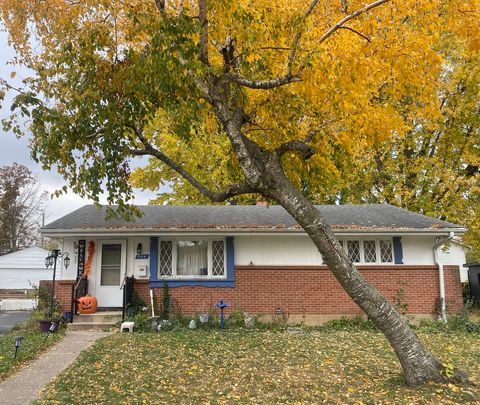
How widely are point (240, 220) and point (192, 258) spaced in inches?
73.6

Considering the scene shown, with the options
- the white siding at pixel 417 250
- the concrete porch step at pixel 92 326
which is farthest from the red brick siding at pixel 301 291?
the concrete porch step at pixel 92 326

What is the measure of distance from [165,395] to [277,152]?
3.81 m

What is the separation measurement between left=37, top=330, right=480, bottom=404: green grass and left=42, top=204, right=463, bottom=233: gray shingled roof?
3211 millimetres

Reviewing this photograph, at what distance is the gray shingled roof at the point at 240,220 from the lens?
40.5 ft

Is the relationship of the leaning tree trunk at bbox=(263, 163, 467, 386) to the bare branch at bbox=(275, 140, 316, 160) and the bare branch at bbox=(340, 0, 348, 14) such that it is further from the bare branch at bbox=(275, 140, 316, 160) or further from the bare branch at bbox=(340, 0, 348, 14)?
the bare branch at bbox=(340, 0, 348, 14)

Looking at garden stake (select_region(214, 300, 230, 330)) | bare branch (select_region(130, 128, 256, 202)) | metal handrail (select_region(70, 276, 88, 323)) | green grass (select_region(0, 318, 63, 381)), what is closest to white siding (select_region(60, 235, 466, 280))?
metal handrail (select_region(70, 276, 88, 323))

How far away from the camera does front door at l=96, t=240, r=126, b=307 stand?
12.7m

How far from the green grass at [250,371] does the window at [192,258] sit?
2581 mm

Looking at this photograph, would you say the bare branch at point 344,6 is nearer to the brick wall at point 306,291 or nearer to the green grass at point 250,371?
the green grass at point 250,371

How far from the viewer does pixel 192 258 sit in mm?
12789

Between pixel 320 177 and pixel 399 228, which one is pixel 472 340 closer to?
pixel 399 228

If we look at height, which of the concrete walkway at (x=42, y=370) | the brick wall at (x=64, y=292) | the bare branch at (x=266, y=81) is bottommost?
the concrete walkway at (x=42, y=370)

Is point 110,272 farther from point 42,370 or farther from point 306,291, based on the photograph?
point 306,291

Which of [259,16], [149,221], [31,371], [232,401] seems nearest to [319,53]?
[259,16]
